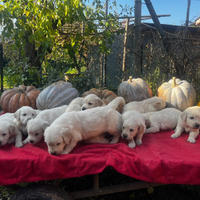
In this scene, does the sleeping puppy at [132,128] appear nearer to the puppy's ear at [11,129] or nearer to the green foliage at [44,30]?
the puppy's ear at [11,129]

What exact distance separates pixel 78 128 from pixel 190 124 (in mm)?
1586

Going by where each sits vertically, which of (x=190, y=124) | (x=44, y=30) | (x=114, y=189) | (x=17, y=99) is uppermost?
(x=44, y=30)

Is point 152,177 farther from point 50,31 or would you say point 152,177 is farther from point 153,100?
point 50,31

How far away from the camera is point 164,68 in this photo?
18.2 feet

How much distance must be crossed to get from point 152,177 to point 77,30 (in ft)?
18.9

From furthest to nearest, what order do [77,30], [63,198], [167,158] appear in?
1. [77,30]
2. [167,158]
3. [63,198]

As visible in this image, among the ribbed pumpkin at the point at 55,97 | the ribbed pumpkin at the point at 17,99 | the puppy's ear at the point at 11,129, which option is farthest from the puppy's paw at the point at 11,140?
the ribbed pumpkin at the point at 17,99

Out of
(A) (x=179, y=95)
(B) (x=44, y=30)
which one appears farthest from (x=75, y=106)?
(B) (x=44, y=30)

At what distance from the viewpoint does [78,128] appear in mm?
2436

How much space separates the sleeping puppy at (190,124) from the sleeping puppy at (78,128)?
95 cm

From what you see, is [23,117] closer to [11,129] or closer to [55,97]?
[11,129]

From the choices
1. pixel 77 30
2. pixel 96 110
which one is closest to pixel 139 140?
pixel 96 110

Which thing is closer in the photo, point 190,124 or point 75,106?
point 190,124

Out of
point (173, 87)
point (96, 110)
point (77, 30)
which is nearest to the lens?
point (96, 110)
